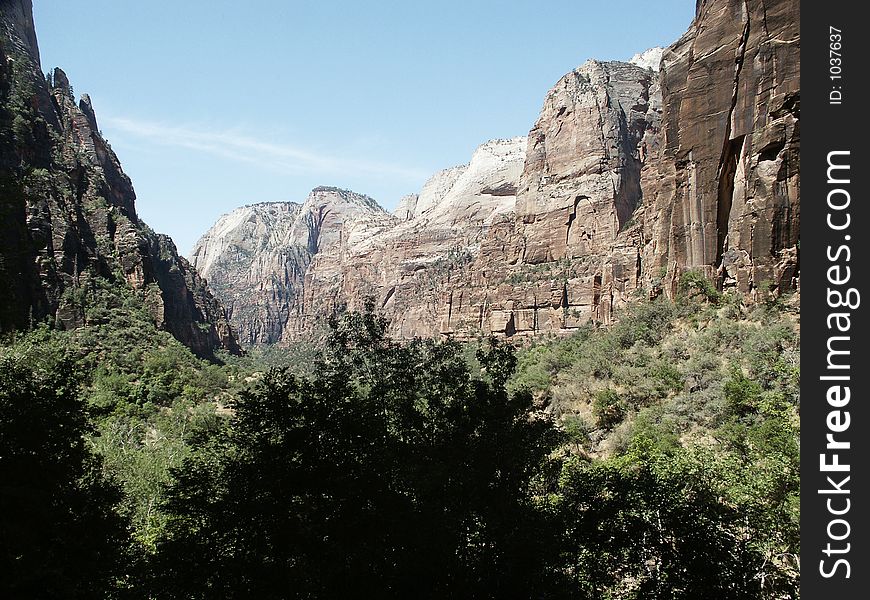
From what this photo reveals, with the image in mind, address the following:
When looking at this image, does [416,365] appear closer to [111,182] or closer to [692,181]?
[692,181]

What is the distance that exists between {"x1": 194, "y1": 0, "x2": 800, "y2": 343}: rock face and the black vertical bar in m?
22.3

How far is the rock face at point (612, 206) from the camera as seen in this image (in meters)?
31.2

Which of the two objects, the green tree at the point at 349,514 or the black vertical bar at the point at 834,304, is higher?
the black vertical bar at the point at 834,304

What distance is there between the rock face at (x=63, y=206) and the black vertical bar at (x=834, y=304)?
3756 centimetres

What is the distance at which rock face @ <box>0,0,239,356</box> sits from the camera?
153ft

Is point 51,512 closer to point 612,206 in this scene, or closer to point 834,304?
point 834,304

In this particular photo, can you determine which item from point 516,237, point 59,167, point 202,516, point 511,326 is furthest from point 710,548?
point 516,237

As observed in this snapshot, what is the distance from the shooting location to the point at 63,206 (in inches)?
2092

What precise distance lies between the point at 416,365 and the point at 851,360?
11.3m

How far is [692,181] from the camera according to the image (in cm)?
3672

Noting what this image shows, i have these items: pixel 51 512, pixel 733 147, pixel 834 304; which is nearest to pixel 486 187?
pixel 733 147

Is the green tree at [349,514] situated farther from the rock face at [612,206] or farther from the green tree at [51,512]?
the rock face at [612,206]

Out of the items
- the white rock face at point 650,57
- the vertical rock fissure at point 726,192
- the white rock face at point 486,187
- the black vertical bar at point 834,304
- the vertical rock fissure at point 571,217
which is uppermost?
the white rock face at point 650,57

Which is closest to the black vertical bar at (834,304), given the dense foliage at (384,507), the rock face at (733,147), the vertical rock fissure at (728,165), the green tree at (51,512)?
the dense foliage at (384,507)
